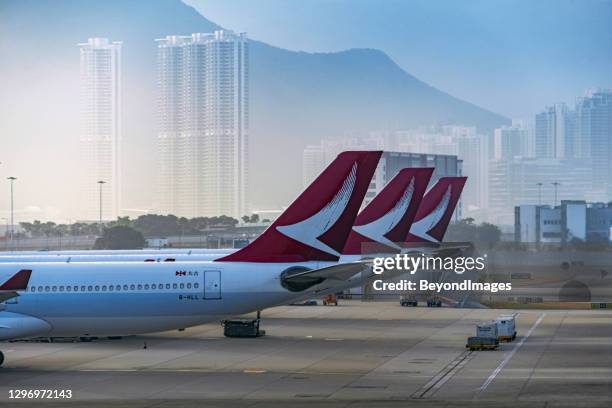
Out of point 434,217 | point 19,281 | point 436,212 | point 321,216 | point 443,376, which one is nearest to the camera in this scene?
point 19,281

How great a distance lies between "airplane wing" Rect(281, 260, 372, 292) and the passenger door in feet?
8.80

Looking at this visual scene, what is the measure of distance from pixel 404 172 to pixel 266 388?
1189 inches

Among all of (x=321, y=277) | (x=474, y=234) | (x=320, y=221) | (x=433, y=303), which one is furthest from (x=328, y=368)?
(x=474, y=234)

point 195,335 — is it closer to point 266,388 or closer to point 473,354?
point 473,354

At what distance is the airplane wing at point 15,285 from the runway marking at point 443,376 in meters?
15.1

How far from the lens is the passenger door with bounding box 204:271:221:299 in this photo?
46.9m

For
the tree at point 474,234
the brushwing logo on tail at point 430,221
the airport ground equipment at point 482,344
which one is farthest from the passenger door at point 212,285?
the tree at point 474,234

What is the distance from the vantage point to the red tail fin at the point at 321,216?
4716 cm

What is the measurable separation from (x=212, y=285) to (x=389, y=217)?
21732 mm

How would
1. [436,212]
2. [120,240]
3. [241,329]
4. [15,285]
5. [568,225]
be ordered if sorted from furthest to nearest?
[568,225] < [120,240] < [436,212] < [241,329] < [15,285]

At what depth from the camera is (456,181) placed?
264 feet

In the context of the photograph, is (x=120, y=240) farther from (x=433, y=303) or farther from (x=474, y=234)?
(x=433, y=303)

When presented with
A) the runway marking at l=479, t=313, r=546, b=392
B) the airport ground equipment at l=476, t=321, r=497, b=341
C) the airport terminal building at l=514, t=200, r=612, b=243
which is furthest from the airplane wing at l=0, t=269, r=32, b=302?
the airport terminal building at l=514, t=200, r=612, b=243

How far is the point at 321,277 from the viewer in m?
45.6
